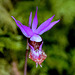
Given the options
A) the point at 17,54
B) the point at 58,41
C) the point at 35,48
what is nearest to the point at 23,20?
the point at 17,54

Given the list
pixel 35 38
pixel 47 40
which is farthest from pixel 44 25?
pixel 47 40

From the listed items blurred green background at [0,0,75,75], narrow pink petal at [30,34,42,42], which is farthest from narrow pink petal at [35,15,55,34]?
blurred green background at [0,0,75,75]

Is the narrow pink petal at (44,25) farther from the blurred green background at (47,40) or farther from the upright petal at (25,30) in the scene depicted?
the blurred green background at (47,40)

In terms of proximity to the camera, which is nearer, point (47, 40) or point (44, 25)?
point (44, 25)

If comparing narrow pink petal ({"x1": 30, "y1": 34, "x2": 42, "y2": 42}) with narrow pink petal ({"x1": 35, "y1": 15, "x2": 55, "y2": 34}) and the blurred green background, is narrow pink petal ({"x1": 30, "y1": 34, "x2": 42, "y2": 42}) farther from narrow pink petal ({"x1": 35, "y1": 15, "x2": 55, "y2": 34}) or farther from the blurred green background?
the blurred green background

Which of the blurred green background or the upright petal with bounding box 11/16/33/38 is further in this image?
the blurred green background

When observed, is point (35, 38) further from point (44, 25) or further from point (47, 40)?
point (47, 40)

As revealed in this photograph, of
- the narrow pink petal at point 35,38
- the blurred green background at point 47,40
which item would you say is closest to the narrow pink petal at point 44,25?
the narrow pink petal at point 35,38

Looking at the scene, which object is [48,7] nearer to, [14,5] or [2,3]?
[14,5]

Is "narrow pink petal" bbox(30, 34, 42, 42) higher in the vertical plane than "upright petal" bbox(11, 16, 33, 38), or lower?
lower
